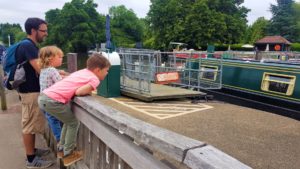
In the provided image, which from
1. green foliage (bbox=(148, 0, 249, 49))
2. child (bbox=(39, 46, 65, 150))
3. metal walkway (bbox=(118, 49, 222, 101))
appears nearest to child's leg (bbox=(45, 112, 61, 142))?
child (bbox=(39, 46, 65, 150))

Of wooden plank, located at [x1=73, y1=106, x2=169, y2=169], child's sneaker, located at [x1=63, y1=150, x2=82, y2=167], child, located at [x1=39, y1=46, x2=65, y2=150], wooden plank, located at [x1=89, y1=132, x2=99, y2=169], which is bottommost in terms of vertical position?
child's sneaker, located at [x1=63, y1=150, x2=82, y2=167]

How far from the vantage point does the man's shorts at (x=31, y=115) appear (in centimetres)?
365

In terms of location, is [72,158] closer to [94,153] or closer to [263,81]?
[94,153]

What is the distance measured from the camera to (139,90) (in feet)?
29.8

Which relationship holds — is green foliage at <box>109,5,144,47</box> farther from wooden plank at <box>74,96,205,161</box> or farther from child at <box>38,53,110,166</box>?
wooden plank at <box>74,96,205,161</box>

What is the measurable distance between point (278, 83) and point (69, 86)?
6.41 metres

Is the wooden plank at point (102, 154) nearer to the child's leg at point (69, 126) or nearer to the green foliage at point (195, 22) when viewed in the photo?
the child's leg at point (69, 126)

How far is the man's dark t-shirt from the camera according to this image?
3.50m

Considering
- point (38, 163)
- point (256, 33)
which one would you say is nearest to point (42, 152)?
point (38, 163)

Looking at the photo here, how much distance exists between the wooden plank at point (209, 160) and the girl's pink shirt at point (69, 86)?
5.24ft

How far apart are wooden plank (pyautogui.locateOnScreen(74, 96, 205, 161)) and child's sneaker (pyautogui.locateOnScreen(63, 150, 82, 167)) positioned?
0.82 m

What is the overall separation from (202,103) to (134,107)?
6.73 feet

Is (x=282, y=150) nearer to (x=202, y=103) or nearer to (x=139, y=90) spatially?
(x=202, y=103)

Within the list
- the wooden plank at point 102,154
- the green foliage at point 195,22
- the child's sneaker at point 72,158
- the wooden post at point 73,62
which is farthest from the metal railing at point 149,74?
the green foliage at point 195,22
